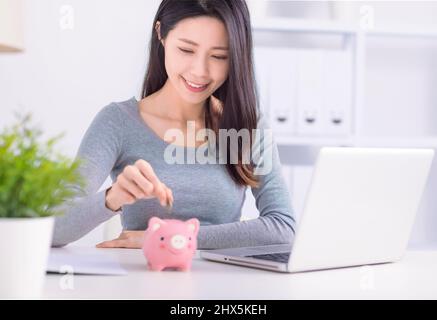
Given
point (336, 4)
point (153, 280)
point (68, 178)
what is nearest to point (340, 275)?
point (153, 280)

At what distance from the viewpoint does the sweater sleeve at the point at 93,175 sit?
5.82 feet

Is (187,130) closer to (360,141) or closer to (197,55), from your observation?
(197,55)

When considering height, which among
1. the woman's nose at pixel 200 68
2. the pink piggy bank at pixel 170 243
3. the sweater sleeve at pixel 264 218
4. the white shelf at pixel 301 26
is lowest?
the sweater sleeve at pixel 264 218

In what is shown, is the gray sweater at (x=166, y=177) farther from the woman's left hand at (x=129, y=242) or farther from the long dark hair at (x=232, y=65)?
the woman's left hand at (x=129, y=242)

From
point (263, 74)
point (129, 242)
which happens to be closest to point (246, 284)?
point (129, 242)

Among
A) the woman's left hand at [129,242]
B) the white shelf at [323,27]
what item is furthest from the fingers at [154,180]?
the white shelf at [323,27]

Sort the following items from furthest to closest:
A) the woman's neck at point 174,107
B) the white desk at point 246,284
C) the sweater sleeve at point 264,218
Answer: the woman's neck at point 174,107, the sweater sleeve at point 264,218, the white desk at point 246,284

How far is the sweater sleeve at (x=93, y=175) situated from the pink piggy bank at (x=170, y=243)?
497 mm

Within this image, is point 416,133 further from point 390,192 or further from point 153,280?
point 153,280

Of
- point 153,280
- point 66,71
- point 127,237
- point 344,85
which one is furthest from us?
point 66,71

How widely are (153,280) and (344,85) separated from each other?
1.78m

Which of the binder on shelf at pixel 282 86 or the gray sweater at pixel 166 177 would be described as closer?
the gray sweater at pixel 166 177

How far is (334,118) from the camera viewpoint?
281cm

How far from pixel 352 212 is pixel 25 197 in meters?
0.61
